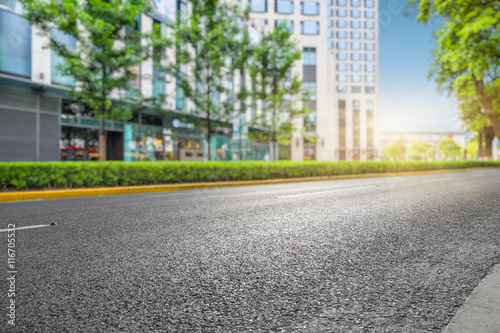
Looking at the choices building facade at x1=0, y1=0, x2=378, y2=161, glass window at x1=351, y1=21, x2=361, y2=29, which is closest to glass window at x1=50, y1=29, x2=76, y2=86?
building facade at x1=0, y1=0, x2=378, y2=161

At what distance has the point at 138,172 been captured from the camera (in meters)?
12.1

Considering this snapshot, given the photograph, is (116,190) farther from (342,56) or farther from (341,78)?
(342,56)

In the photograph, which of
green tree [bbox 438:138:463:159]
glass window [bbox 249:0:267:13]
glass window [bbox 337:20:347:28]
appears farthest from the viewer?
green tree [bbox 438:138:463:159]

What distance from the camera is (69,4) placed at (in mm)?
12352

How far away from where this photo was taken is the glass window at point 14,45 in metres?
15.2

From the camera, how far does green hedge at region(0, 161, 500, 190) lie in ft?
32.1

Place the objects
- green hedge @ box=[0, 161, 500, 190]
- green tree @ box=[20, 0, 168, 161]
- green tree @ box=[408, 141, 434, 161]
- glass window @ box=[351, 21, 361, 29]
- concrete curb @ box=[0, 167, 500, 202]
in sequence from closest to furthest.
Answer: concrete curb @ box=[0, 167, 500, 202], green hedge @ box=[0, 161, 500, 190], green tree @ box=[20, 0, 168, 161], glass window @ box=[351, 21, 361, 29], green tree @ box=[408, 141, 434, 161]

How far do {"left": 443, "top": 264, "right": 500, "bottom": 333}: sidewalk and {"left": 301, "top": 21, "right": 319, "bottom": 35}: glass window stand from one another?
5133 centimetres

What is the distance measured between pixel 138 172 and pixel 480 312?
11377mm

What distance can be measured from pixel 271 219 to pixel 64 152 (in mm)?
16259

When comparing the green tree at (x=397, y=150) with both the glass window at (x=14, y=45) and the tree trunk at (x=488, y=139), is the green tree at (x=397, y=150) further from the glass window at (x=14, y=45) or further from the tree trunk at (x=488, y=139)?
the glass window at (x=14, y=45)

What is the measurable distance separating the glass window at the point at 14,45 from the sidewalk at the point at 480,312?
18.8 metres

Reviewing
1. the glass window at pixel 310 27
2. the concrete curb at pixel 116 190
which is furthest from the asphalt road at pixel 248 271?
the glass window at pixel 310 27

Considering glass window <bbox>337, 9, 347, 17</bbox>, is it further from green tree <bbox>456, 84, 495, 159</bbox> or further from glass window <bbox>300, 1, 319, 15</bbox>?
green tree <bbox>456, 84, 495, 159</bbox>
